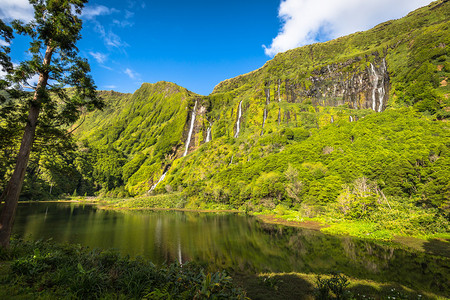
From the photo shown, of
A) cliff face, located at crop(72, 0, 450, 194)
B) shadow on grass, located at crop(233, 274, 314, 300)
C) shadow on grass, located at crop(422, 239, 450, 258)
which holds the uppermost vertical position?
cliff face, located at crop(72, 0, 450, 194)

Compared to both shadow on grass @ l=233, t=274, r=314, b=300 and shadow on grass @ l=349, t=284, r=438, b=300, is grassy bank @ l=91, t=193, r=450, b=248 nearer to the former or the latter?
shadow on grass @ l=349, t=284, r=438, b=300

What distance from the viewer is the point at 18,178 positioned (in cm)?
1186

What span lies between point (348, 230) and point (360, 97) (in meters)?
103

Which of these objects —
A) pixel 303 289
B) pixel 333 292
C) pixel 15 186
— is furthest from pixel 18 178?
pixel 333 292

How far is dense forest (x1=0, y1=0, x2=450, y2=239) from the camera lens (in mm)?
33250

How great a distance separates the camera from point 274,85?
480 feet

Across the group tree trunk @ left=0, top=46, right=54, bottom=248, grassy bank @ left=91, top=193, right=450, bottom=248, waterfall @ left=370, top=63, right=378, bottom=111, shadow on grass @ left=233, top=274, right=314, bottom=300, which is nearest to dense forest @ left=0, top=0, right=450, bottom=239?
grassy bank @ left=91, top=193, right=450, bottom=248

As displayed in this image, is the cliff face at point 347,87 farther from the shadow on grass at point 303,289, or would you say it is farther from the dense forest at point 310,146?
the shadow on grass at point 303,289

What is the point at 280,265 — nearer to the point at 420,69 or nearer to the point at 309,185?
the point at 309,185

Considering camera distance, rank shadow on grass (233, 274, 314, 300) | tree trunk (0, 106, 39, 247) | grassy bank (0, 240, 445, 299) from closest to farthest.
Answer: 1. grassy bank (0, 240, 445, 299)
2. shadow on grass (233, 274, 314, 300)
3. tree trunk (0, 106, 39, 247)

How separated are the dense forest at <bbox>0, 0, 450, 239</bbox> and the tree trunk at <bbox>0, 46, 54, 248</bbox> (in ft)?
3.62

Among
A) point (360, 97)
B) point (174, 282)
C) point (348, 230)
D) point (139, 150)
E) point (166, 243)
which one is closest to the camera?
A: point (174, 282)

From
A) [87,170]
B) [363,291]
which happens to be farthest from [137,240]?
[87,170]

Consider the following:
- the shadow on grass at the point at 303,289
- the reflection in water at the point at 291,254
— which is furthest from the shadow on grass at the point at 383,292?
the reflection in water at the point at 291,254
